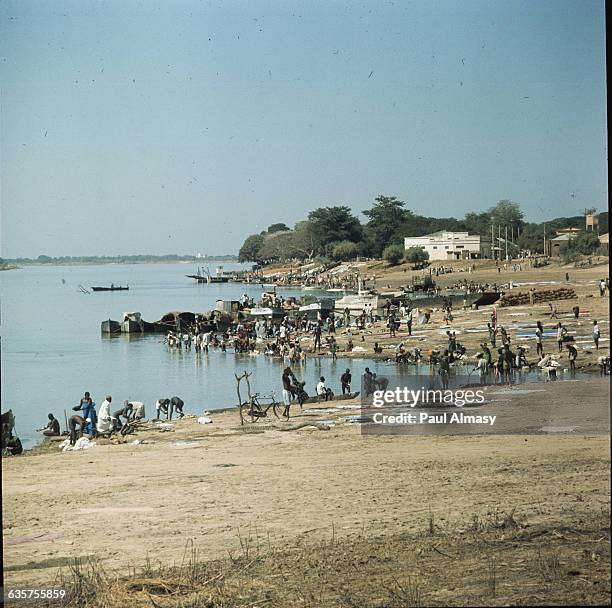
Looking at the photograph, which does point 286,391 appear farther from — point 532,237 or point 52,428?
point 532,237

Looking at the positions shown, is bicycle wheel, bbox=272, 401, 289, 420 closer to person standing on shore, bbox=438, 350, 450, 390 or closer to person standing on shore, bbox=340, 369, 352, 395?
person standing on shore, bbox=340, 369, 352, 395

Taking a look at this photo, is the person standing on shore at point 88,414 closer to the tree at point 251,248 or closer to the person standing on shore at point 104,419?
the person standing on shore at point 104,419

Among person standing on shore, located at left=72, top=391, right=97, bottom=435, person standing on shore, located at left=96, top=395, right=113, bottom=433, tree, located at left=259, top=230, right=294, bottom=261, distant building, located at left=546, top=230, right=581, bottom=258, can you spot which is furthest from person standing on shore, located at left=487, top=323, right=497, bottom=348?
person standing on shore, located at left=72, top=391, right=97, bottom=435

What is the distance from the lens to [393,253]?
19.5 feet

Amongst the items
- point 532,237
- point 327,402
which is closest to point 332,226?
point 532,237

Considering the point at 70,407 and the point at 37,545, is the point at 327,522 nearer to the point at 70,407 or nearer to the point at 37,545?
the point at 37,545

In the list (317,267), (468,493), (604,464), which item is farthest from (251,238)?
(604,464)

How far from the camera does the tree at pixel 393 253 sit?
19.4 feet

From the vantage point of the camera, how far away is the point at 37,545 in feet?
15.4

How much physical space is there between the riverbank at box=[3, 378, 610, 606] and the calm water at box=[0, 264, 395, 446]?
1.17m

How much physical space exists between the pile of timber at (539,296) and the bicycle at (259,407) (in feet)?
5.76

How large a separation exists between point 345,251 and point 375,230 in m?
0.53

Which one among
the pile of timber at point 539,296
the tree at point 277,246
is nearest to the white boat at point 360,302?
the pile of timber at point 539,296

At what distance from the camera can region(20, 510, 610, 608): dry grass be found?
3.80 m
